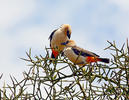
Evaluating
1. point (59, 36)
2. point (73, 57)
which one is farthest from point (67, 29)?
A: point (73, 57)

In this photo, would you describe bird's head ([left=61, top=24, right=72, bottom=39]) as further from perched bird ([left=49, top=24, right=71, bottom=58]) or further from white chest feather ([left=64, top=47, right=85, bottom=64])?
white chest feather ([left=64, top=47, right=85, bottom=64])

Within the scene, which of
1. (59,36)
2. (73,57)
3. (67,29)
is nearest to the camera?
(73,57)

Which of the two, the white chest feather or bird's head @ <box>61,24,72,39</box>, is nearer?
the white chest feather

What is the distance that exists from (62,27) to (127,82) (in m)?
6.73

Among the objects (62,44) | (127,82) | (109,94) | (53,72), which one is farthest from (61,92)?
(62,44)

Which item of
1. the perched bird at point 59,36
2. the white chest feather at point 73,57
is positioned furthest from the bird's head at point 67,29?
the white chest feather at point 73,57

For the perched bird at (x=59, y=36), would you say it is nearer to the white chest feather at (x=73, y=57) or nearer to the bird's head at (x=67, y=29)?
the bird's head at (x=67, y=29)

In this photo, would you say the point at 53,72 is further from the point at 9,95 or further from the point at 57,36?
the point at 57,36

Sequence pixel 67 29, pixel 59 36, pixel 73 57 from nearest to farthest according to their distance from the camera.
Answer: pixel 73 57 < pixel 59 36 < pixel 67 29

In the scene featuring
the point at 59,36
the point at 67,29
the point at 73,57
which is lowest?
the point at 73,57

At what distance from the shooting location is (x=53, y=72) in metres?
2.65

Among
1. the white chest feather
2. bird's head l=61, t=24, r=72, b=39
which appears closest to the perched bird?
bird's head l=61, t=24, r=72, b=39

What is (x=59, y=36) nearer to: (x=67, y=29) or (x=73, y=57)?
→ (x=67, y=29)

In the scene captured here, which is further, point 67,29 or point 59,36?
point 67,29
